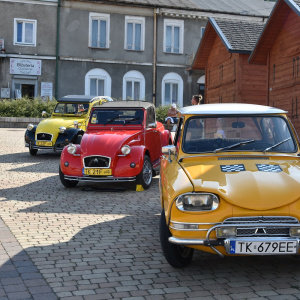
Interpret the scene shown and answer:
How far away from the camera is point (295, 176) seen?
17.1 ft

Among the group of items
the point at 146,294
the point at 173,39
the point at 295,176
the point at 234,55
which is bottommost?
the point at 146,294

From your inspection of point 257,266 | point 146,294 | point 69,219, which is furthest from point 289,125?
point 69,219

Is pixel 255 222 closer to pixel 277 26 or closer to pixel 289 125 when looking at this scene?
pixel 289 125

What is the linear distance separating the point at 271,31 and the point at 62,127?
285 inches

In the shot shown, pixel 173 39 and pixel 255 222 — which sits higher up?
pixel 173 39

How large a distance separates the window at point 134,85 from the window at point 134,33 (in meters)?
1.73

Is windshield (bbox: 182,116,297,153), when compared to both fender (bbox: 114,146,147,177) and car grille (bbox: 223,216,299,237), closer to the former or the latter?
car grille (bbox: 223,216,299,237)

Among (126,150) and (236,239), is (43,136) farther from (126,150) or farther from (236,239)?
(236,239)

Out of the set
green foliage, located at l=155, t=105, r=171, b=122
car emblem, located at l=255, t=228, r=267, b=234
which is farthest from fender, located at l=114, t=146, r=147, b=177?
green foliage, located at l=155, t=105, r=171, b=122

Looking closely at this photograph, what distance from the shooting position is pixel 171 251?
5.18m

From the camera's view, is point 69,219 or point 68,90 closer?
point 69,219

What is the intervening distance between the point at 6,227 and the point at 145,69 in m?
28.2

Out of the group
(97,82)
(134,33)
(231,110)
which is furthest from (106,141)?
(134,33)

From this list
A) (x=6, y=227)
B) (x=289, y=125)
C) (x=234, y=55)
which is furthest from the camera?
(x=234, y=55)
